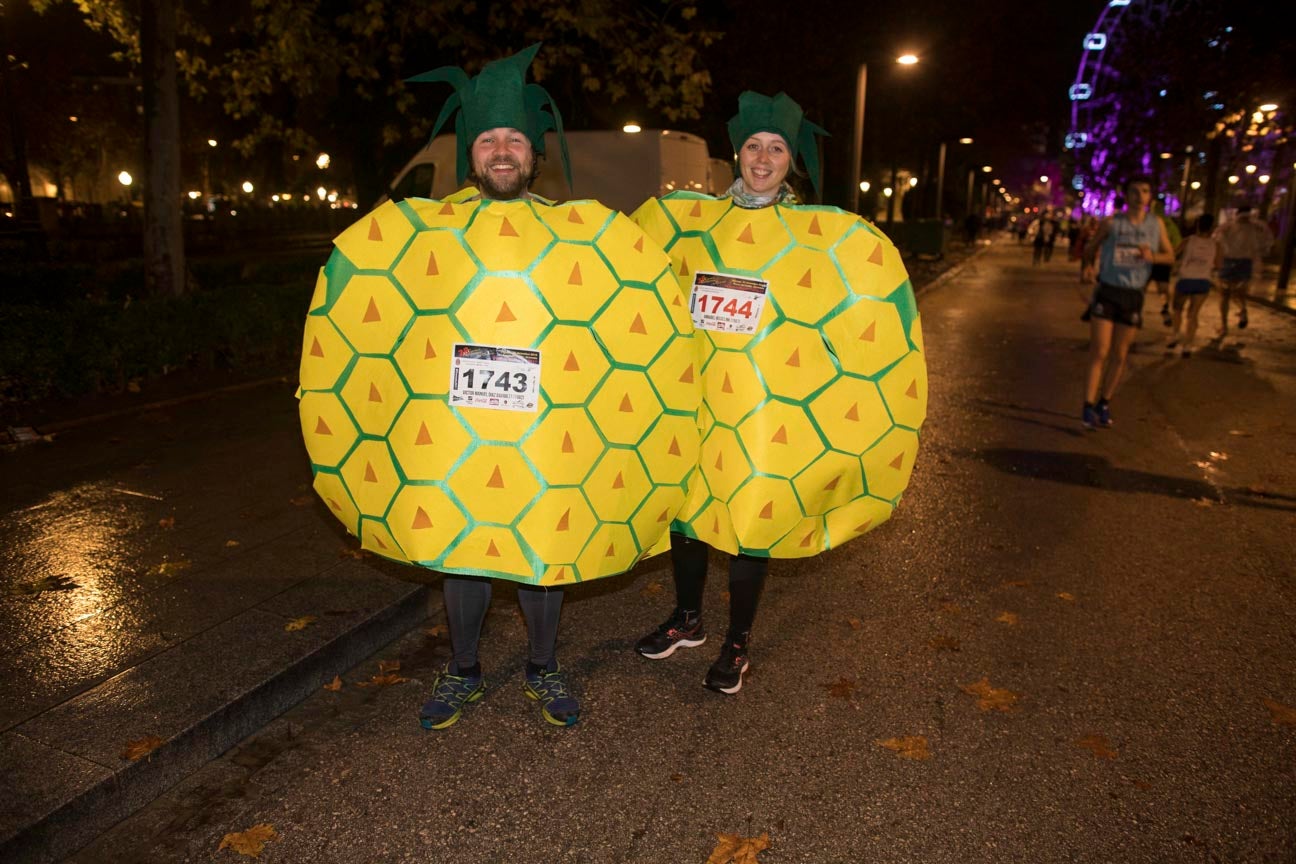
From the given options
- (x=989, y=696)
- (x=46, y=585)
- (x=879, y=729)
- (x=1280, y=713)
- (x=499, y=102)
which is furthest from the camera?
(x=46, y=585)

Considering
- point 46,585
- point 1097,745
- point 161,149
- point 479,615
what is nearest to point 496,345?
point 479,615

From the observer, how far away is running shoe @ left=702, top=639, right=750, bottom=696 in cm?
374

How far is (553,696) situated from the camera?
3.54 meters

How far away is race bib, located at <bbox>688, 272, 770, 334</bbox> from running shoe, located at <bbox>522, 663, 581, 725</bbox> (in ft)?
4.75

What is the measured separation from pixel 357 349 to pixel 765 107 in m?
1.68

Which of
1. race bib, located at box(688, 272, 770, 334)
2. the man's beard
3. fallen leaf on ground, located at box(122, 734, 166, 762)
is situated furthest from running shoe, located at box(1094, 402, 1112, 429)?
fallen leaf on ground, located at box(122, 734, 166, 762)

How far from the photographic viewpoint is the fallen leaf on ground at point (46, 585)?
4.41 metres

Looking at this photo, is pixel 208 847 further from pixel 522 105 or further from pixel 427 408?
pixel 522 105

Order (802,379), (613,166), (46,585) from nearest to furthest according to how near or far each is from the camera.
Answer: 1. (802,379)
2. (46,585)
3. (613,166)

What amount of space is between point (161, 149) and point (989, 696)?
10168mm

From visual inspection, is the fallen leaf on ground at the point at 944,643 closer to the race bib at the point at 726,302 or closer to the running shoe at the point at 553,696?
the running shoe at the point at 553,696

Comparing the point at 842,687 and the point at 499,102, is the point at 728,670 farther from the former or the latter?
the point at 499,102

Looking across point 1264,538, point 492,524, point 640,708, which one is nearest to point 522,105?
point 492,524

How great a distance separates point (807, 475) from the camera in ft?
10.5
